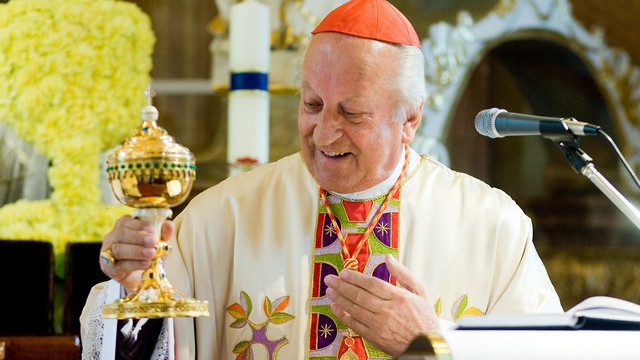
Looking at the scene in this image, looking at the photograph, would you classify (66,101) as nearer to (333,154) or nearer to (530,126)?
(333,154)

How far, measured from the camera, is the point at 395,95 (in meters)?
3.26

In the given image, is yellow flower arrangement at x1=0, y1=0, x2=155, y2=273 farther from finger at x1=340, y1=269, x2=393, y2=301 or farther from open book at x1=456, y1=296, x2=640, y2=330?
open book at x1=456, y1=296, x2=640, y2=330

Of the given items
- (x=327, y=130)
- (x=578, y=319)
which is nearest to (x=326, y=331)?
(x=327, y=130)

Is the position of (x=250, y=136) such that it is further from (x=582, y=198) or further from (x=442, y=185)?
(x=582, y=198)

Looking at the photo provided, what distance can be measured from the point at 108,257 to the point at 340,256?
37.0 inches

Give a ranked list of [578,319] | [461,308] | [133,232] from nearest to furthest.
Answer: [578,319] → [133,232] → [461,308]

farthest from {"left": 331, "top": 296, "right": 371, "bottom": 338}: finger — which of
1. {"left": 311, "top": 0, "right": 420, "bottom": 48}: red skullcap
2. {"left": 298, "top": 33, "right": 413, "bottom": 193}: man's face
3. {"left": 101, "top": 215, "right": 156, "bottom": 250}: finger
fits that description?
{"left": 311, "top": 0, "right": 420, "bottom": 48}: red skullcap

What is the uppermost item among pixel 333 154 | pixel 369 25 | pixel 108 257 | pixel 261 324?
pixel 369 25

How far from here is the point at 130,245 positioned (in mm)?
2537

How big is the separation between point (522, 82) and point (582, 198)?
0.78 meters

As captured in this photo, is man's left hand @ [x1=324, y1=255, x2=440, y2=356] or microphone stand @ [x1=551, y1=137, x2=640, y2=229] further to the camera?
man's left hand @ [x1=324, y1=255, x2=440, y2=356]

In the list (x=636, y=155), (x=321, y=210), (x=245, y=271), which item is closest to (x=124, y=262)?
(x=245, y=271)

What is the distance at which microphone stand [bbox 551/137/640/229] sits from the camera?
2381 millimetres

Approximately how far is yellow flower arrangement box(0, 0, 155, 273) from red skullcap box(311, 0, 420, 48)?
1.41 metres
